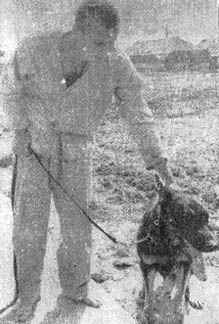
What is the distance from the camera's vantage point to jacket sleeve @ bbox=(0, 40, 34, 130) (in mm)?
3002

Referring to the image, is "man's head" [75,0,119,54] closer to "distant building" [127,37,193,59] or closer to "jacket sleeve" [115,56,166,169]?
"jacket sleeve" [115,56,166,169]

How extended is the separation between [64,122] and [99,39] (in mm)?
589

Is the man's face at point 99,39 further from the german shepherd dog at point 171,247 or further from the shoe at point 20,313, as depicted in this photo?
the shoe at point 20,313

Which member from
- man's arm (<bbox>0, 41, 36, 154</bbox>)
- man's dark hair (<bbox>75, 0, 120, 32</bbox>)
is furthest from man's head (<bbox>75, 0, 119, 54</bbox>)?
man's arm (<bbox>0, 41, 36, 154</bbox>)

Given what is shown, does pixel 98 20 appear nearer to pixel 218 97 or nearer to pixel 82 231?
pixel 82 231

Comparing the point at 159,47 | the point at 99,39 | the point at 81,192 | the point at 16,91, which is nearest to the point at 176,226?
the point at 81,192

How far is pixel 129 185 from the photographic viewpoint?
23.0ft

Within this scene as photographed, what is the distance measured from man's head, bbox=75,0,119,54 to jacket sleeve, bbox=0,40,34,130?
429 millimetres

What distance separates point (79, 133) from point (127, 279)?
153cm

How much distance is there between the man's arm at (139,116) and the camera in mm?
3148

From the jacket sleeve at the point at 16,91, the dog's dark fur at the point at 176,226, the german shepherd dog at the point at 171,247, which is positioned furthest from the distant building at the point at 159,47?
the dog's dark fur at the point at 176,226

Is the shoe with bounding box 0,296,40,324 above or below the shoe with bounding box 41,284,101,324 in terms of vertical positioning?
above

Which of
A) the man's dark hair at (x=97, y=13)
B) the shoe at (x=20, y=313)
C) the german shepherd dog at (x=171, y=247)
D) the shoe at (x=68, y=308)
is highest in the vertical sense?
the man's dark hair at (x=97, y=13)

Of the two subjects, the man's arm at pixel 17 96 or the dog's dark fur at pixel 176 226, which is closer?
the dog's dark fur at pixel 176 226
